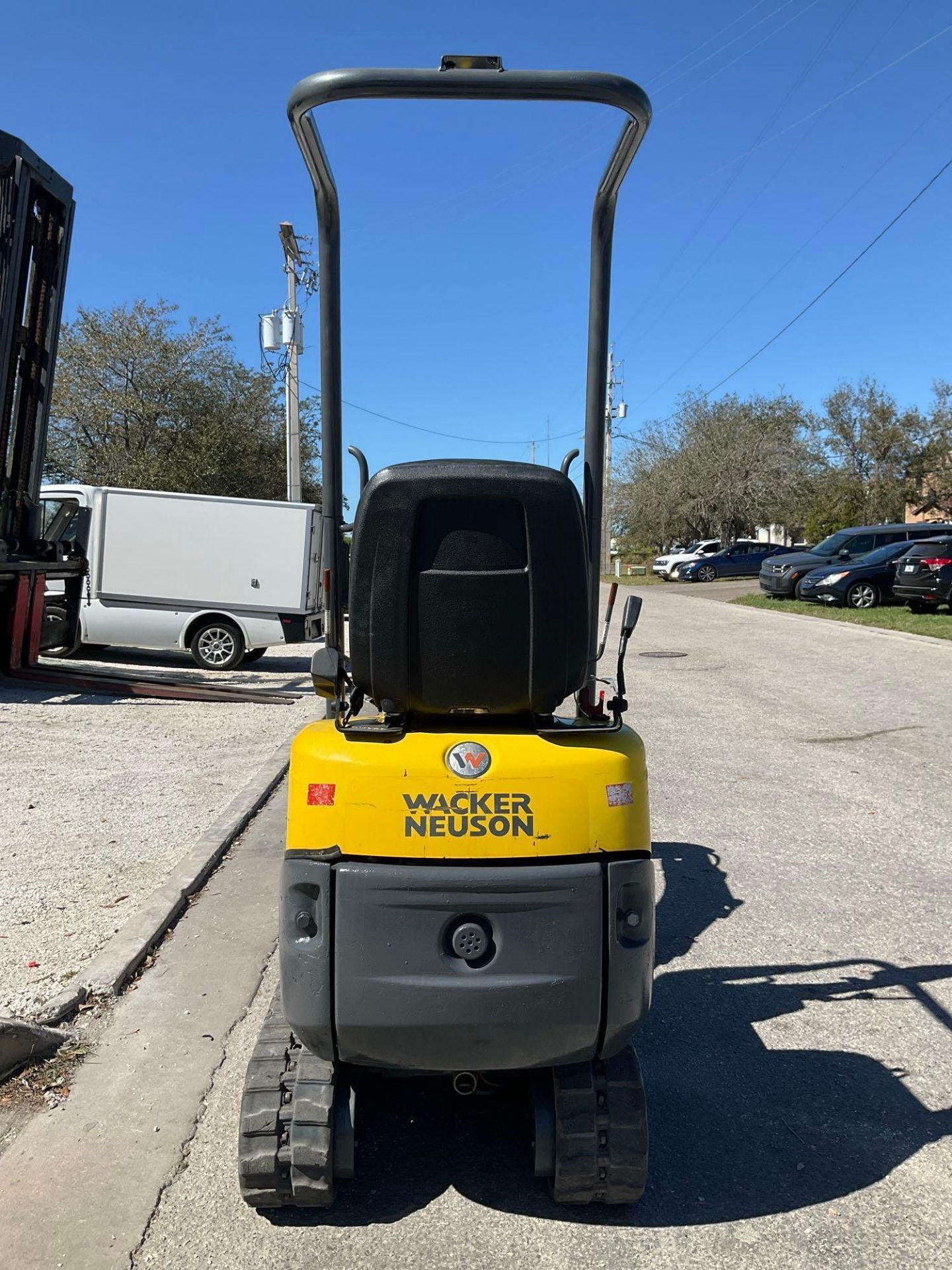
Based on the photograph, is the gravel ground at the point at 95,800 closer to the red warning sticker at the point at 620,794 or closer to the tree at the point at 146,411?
the red warning sticker at the point at 620,794

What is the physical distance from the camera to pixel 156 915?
15.2 feet

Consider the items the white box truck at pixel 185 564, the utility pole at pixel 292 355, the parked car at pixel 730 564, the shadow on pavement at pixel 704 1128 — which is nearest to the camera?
the shadow on pavement at pixel 704 1128

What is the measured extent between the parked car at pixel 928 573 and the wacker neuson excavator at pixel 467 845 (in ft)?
63.3

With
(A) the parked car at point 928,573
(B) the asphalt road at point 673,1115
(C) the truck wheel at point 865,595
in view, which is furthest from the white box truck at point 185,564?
(C) the truck wheel at point 865,595

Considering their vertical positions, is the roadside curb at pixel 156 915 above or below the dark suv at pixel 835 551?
below

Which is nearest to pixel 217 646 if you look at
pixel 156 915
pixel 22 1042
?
pixel 156 915

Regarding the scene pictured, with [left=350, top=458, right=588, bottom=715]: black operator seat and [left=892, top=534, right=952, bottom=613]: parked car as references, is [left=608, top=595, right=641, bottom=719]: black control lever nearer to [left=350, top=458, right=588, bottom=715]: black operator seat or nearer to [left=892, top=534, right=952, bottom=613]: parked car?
[left=350, top=458, right=588, bottom=715]: black operator seat

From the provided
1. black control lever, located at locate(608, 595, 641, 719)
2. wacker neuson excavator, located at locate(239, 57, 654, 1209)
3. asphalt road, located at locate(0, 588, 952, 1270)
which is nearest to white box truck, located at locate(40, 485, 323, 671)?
asphalt road, located at locate(0, 588, 952, 1270)

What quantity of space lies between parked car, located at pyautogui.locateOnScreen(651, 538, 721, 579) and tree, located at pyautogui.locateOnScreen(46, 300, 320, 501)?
732 inches

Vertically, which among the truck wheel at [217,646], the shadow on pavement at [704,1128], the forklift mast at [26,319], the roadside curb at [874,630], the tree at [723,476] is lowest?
the shadow on pavement at [704,1128]

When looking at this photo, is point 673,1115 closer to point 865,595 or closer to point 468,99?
point 468,99

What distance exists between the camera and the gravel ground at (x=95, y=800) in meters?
4.42

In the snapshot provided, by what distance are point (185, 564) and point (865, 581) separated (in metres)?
16.1

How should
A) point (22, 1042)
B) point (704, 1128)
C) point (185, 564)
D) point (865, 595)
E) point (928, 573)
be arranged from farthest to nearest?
1. point (865, 595)
2. point (928, 573)
3. point (185, 564)
4. point (22, 1042)
5. point (704, 1128)
